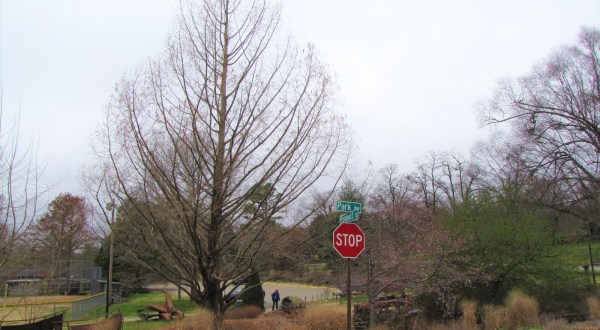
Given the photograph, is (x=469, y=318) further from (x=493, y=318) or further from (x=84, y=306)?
(x=84, y=306)

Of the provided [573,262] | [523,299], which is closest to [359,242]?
[523,299]

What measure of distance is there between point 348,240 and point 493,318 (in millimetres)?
8828

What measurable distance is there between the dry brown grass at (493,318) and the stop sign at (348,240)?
26.9ft

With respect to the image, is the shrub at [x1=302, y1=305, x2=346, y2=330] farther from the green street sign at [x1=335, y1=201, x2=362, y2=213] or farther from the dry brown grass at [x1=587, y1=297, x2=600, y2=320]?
the dry brown grass at [x1=587, y1=297, x2=600, y2=320]

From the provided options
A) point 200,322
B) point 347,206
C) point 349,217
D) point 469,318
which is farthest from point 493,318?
point 200,322

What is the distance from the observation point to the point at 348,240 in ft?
32.5

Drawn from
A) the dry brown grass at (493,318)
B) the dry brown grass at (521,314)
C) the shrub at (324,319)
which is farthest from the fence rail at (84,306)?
the dry brown grass at (521,314)

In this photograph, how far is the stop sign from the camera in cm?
967

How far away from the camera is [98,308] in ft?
111

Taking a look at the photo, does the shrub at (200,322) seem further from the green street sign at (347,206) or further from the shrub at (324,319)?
the green street sign at (347,206)

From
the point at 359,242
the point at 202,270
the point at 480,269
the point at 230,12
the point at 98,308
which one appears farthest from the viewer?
the point at 98,308

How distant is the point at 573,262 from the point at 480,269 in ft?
20.1

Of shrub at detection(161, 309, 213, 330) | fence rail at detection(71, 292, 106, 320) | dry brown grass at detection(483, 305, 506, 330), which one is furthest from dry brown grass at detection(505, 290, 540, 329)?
fence rail at detection(71, 292, 106, 320)

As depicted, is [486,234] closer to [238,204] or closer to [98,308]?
[238,204]
